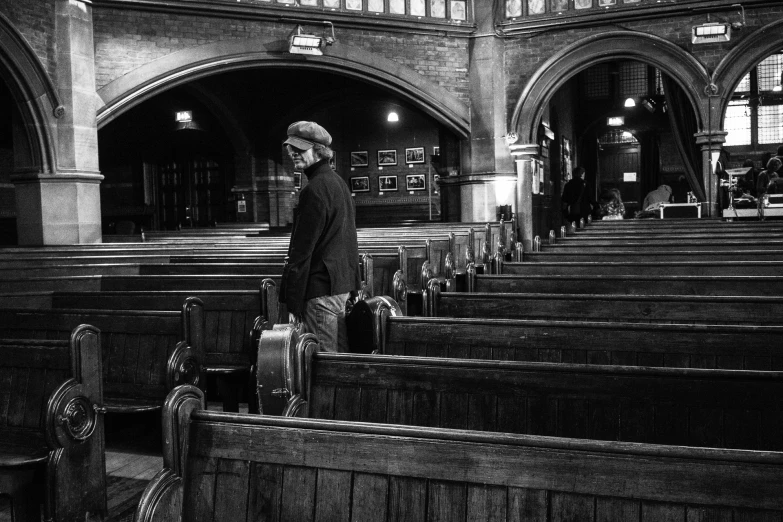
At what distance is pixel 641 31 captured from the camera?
563 inches

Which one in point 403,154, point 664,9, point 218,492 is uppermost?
point 664,9

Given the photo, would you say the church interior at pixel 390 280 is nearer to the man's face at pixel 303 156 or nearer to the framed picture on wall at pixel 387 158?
the framed picture on wall at pixel 387 158

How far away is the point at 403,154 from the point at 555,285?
15.1 metres

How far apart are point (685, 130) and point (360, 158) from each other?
308 inches

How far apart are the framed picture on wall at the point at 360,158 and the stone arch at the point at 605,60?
5.68 m

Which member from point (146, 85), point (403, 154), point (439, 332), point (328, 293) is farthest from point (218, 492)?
point (403, 154)

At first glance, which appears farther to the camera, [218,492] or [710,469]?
[218,492]

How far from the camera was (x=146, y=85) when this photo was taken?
1243 cm

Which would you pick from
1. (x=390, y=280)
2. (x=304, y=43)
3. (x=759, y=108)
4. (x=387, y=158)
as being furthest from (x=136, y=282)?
(x=759, y=108)

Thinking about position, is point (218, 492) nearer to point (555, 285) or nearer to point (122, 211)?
point (555, 285)

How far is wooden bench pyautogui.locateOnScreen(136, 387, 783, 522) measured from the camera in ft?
4.92

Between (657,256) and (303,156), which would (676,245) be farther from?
(303,156)

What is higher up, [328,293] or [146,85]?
[146,85]

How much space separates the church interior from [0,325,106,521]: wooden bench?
0.01 meters
